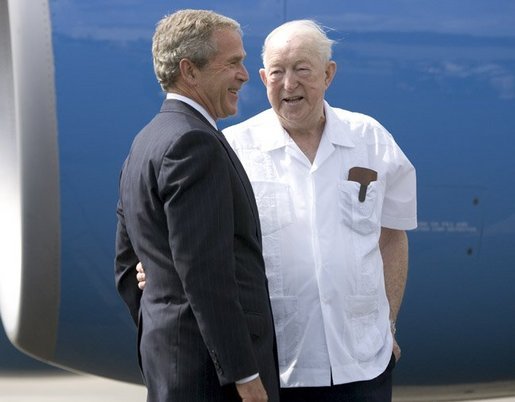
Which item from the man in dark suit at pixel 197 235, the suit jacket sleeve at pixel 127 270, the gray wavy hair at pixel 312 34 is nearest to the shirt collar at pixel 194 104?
the man in dark suit at pixel 197 235

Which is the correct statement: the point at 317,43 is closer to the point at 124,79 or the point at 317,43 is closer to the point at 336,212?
the point at 336,212

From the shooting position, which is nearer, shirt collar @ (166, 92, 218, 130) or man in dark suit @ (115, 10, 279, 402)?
man in dark suit @ (115, 10, 279, 402)

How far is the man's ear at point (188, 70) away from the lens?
2098mm

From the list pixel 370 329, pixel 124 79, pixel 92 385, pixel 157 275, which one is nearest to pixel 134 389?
pixel 92 385

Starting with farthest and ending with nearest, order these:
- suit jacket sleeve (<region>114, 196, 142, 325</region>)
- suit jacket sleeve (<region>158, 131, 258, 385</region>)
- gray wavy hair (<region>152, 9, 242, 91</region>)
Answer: suit jacket sleeve (<region>114, 196, 142, 325</region>)
gray wavy hair (<region>152, 9, 242, 91</region>)
suit jacket sleeve (<region>158, 131, 258, 385</region>)

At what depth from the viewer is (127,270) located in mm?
2287

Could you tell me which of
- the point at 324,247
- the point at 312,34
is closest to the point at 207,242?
the point at 324,247

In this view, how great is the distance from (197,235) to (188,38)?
14.8 inches

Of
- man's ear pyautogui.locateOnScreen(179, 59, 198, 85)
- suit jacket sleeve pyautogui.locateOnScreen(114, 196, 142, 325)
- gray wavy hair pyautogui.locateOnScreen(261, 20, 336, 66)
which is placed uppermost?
gray wavy hair pyautogui.locateOnScreen(261, 20, 336, 66)

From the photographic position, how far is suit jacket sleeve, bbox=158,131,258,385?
6.41ft

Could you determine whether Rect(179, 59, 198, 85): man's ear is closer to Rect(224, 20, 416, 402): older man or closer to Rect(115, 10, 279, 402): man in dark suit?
Rect(115, 10, 279, 402): man in dark suit

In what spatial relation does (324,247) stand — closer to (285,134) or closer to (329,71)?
(285,134)

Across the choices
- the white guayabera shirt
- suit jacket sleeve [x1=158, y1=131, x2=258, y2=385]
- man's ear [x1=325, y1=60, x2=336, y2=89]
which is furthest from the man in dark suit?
man's ear [x1=325, y1=60, x2=336, y2=89]

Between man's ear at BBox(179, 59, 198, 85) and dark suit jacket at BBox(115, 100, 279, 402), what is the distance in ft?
0.16
